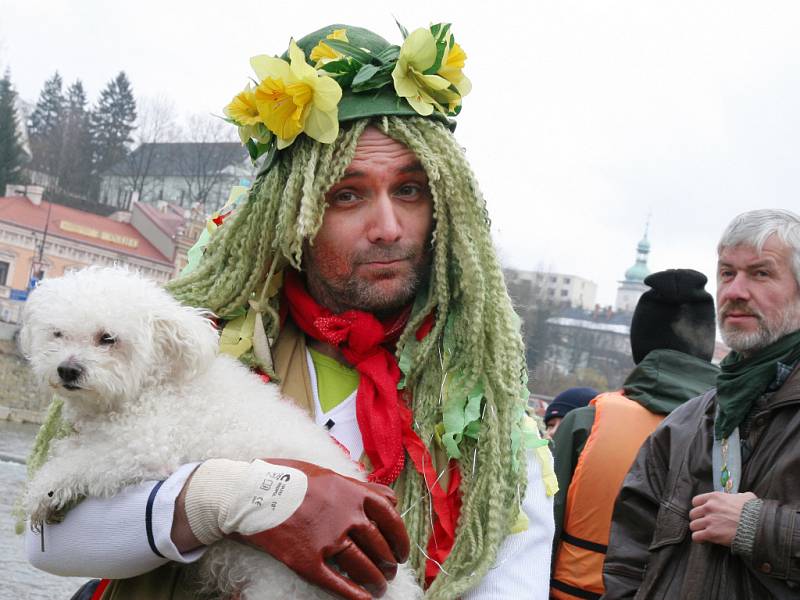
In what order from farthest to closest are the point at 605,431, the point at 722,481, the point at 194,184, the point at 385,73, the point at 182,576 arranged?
the point at 194,184
the point at 605,431
the point at 722,481
the point at 385,73
the point at 182,576

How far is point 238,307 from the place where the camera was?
253 centimetres

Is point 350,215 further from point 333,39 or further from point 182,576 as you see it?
point 182,576

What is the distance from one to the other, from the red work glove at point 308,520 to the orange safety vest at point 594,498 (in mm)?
2439

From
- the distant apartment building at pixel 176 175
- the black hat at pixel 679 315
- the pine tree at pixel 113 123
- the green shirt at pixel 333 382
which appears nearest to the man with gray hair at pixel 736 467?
the black hat at pixel 679 315

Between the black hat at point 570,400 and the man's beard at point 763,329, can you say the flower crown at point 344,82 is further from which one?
the black hat at point 570,400

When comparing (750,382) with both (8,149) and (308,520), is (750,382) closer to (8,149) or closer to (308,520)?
(308,520)

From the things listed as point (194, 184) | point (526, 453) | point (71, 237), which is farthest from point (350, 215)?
point (194, 184)

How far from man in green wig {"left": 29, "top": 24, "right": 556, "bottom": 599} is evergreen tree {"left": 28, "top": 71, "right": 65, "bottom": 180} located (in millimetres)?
68145

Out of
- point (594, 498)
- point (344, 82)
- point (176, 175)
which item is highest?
point (344, 82)

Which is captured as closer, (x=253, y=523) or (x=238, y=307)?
(x=253, y=523)

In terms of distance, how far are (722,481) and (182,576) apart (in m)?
2.11

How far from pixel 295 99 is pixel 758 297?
209 centimetres

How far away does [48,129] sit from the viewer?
74.9 metres

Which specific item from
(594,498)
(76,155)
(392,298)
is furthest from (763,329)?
(76,155)
